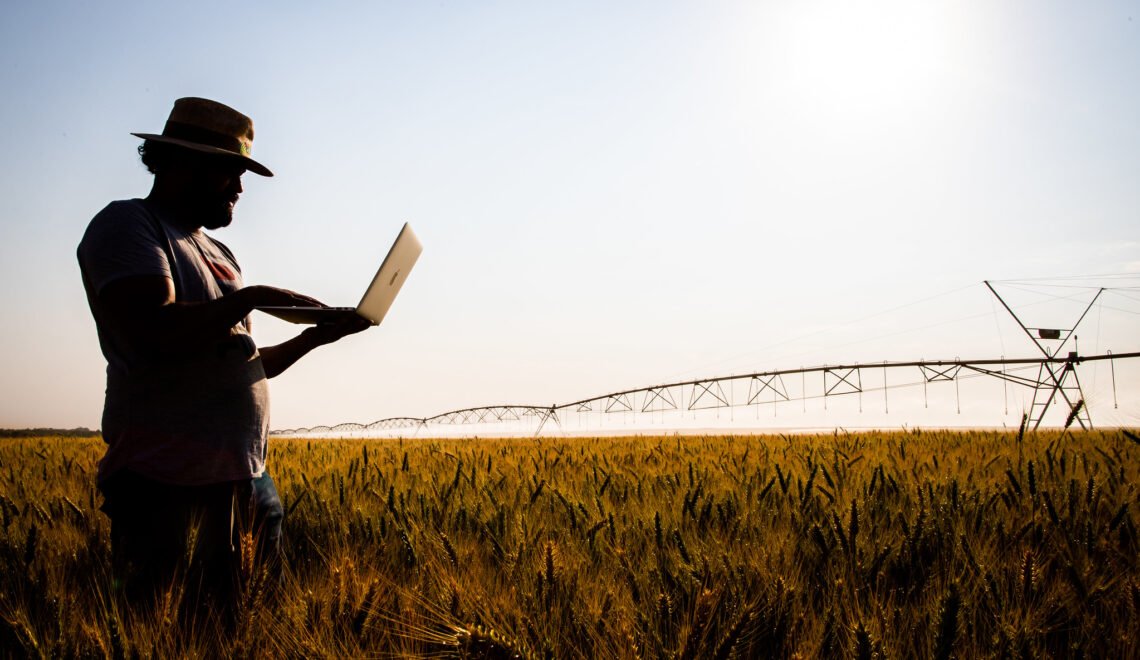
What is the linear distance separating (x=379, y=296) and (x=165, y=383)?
83 centimetres

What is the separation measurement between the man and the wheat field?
23 cm

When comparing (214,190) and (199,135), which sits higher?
(199,135)

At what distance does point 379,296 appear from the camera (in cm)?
240

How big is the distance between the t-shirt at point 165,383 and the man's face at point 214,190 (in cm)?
12

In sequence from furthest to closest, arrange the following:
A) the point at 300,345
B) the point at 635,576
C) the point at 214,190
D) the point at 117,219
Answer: the point at 300,345 < the point at 214,190 < the point at 117,219 < the point at 635,576

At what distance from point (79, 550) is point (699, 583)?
2578 millimetres

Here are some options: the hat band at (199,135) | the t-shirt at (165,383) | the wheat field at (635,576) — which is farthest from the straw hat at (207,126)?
the wheat field at (635,576)

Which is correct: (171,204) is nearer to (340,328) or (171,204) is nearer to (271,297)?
(271,297)

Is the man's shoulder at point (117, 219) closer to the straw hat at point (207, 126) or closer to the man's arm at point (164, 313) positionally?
the man's arm at point (164, 313)

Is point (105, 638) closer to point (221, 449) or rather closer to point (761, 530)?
point (221, 449)

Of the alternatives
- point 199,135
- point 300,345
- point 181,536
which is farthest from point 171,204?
point 181,536

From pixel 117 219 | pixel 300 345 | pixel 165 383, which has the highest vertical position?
pixel 117 219

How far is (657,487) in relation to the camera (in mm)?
3869

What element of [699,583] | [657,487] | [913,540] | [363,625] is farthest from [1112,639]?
[657,487]
